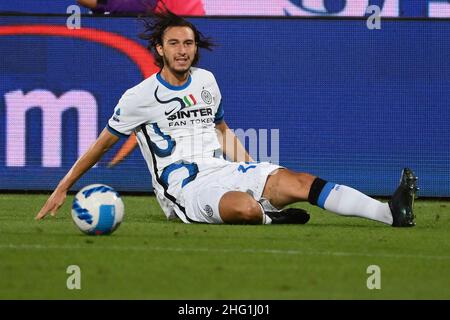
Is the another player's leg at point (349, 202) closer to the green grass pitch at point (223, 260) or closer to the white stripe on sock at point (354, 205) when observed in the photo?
the white stripe on sock at point (354, 205)

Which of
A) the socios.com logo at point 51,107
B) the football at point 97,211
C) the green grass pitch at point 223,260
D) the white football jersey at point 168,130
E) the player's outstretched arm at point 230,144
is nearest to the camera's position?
the green grass pitch at point 223,260

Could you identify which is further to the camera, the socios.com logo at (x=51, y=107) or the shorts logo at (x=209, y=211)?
the socios.com logo at (x=51, y=107)

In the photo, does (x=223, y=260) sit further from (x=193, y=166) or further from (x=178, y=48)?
(x=178, y=48)

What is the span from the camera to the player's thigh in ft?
31.4

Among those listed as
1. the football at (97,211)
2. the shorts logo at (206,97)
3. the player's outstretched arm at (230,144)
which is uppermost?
the shorts logo at (206,97)

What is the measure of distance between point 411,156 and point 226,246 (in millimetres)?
4966

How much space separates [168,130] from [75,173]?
85 cm

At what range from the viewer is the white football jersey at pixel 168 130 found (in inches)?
392

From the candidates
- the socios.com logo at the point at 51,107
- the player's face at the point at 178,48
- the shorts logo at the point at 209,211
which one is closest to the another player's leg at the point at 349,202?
the shorts logo at the point at 209,211

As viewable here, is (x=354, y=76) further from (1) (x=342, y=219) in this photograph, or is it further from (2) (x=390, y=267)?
(2) (x=390, y=267)

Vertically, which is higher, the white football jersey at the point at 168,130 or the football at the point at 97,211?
the white football jersey at the point at 168,130

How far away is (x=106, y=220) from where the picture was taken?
8734 millimetres
